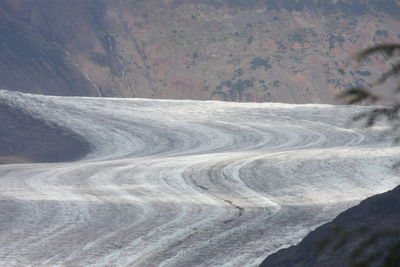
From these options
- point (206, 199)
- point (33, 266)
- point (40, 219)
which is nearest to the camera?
point (33, 266)

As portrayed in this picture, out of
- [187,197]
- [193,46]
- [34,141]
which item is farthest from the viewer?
[193,46]

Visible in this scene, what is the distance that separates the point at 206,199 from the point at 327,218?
5.74 feet

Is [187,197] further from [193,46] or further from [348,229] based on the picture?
[193,46]

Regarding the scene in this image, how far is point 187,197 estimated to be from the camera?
9352 millimetres

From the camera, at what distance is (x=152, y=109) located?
1042 inches

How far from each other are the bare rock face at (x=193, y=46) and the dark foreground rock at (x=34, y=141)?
18.6m

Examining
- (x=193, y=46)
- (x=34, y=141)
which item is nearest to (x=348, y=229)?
(x=34, y=141)

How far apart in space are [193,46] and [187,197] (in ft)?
127

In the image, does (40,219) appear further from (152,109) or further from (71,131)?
(152,109)

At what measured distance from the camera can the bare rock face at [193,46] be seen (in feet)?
144

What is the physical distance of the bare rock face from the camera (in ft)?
144

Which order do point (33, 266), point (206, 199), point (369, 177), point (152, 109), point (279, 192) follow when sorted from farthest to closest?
point (152, 109), point (369, 177), point (279, 192), point (206, 199), point (33, 266)

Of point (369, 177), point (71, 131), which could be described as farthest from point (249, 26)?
point (369, 177)

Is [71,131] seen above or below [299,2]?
below
